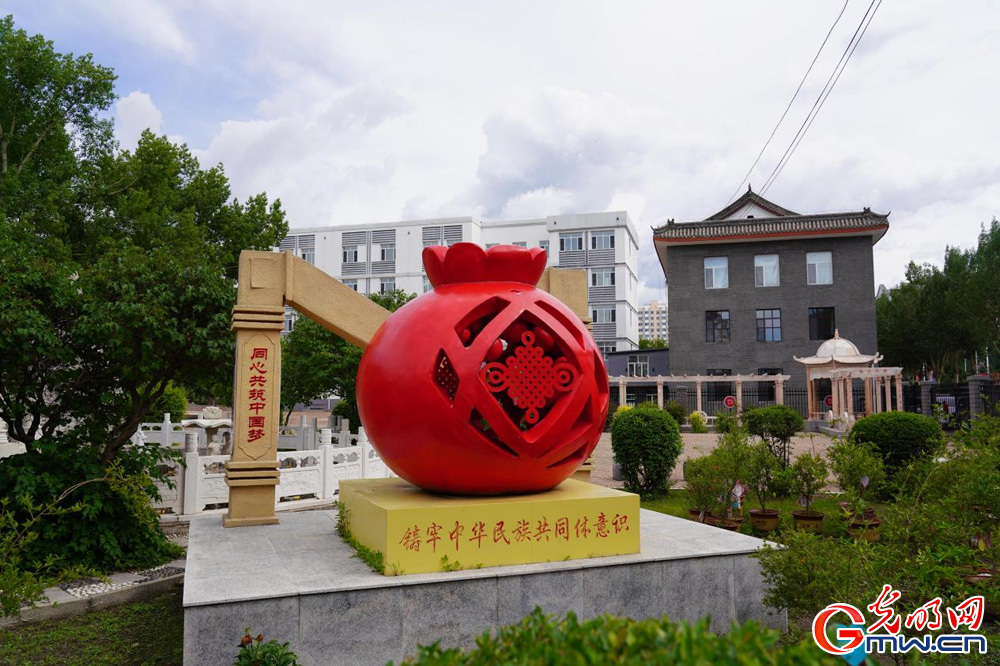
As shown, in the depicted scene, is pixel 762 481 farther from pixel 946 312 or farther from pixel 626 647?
Result: pixel 946 312

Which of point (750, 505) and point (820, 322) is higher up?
point (820, 322)

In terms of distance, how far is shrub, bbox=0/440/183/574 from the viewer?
6996 mm

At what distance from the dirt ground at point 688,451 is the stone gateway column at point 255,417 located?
7.35 metres

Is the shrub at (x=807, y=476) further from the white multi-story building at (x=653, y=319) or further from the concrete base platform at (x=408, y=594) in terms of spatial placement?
the white multi-story building at (x=653, y=319)

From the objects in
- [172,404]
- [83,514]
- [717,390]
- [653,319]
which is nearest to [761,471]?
[83,514]

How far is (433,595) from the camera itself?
16.6 feet

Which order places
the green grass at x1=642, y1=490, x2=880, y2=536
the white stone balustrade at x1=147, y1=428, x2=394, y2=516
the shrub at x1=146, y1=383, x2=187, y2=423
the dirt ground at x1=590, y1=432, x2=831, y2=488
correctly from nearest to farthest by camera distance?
the white stone balustrade at x1=147, y1=428, x2=394, y2=516 → the green grass at x1=642, y1=490, x2=880, y2=536 → the dirt ground at x1=590, y1=432, x2=831, y2=488 → the shrub at x1=146, y1=383, x2=187, y2=423

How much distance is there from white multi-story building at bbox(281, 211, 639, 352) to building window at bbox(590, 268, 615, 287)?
0.18 feet

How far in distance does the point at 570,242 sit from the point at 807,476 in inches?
1437

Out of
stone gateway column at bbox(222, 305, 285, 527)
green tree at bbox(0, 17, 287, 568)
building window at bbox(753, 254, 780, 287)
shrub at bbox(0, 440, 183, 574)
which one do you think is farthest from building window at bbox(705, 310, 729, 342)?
shrub at bbox(0, 440, 183, 574)

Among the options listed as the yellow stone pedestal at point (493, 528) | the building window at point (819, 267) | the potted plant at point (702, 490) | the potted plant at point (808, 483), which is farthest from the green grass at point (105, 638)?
the building window at point (819, 267)

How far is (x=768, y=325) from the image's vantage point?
33.9m

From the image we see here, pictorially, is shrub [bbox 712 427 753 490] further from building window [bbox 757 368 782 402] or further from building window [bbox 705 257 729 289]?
building window [bbox 705 257 729 289]

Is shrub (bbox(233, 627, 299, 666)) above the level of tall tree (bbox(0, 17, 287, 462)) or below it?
below
